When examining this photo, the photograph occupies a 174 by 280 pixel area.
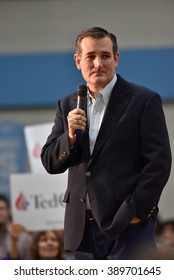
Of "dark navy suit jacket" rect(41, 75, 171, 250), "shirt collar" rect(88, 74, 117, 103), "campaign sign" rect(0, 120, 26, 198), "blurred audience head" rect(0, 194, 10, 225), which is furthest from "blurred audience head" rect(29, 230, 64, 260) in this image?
"shirt collar" rect(88, 74, 117, 103)

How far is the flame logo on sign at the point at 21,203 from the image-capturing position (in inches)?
131

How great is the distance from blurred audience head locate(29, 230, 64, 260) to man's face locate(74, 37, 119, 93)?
0.90m

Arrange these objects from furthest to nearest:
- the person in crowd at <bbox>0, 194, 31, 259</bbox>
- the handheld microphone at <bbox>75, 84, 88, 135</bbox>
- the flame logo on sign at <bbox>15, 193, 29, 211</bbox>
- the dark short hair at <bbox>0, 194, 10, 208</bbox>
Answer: the flame logo on sign at <bbox>15, 193, 29, 211</bbox> → the dark short hair at <bbox>0, 194, 10, 208</bbox> → the person in crowd at <bbox>0, 194, 31, 259</bbox> → the handheld microphone at <bbox>75, 84, 88, 135</bbox>

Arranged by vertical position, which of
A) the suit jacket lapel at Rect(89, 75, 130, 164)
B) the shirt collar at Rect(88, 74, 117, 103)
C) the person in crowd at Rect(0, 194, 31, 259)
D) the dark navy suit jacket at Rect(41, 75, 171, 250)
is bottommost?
the person in crowd at Rect(0, 194, 31, 259)

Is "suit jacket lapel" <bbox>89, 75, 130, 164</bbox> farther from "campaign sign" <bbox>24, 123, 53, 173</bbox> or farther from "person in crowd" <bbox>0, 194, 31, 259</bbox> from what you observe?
"campaign sign" <bbox>24, 123, 53, 173</bbox>

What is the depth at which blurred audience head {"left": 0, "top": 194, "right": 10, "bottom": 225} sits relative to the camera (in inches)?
125

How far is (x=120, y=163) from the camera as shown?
1.79m

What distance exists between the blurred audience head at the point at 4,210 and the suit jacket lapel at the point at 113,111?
1455 millimetres

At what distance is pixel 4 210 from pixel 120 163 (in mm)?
1520

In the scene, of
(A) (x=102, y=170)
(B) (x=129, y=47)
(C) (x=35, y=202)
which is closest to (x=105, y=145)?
(A) (x=102, y=170)
